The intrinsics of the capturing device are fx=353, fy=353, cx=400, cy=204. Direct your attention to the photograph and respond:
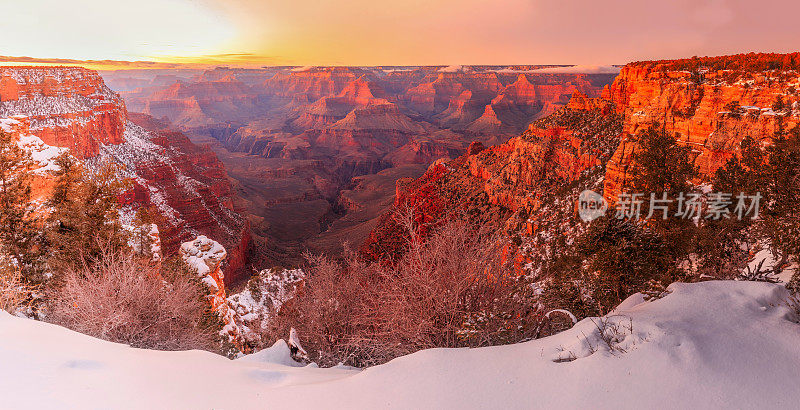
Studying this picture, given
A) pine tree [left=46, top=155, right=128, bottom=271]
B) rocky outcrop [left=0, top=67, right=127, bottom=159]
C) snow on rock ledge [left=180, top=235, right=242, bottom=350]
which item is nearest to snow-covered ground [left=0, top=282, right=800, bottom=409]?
pine tree [left=46, top=155, right=128, bottom=271]

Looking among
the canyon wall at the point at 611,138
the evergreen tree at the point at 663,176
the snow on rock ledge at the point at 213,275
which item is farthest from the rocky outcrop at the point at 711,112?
the snow on rock ledge at the point at 213,275

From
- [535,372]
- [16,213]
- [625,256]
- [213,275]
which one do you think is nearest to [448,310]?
[535,372]

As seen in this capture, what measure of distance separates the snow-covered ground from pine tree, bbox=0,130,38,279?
353 inches

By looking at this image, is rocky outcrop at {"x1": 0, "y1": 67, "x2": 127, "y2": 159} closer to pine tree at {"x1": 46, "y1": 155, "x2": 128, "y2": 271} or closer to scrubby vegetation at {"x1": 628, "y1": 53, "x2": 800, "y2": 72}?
pine tree at {"x1": 46, "y1": 155, "x2": 128, "y2": 271}

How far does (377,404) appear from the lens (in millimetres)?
4508

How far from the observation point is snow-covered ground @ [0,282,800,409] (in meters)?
3.98

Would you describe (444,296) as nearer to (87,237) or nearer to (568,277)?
(568,277)

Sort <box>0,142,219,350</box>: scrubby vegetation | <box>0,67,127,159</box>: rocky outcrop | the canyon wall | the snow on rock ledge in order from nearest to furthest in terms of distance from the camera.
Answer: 1. <box>0,142,219,350</box>: scrubby vegetation
2. the snow on rock ledge
3. the canyon wall
4. <box>0,67,127,159</box>: rocky outcrop

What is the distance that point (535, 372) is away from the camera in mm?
4578

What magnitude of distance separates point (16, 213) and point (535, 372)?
1821cm

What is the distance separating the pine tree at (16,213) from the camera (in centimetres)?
1273

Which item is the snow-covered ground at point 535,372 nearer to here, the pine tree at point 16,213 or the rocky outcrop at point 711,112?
the pine tree at point 16,213

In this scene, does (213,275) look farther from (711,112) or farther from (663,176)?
(711,112)

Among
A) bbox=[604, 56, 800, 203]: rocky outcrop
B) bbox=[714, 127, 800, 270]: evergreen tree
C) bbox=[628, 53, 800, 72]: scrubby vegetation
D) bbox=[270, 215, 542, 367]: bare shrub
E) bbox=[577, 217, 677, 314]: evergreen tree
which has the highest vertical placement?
bbox=[628, 53, 800, 72]: scrubby vegetation
